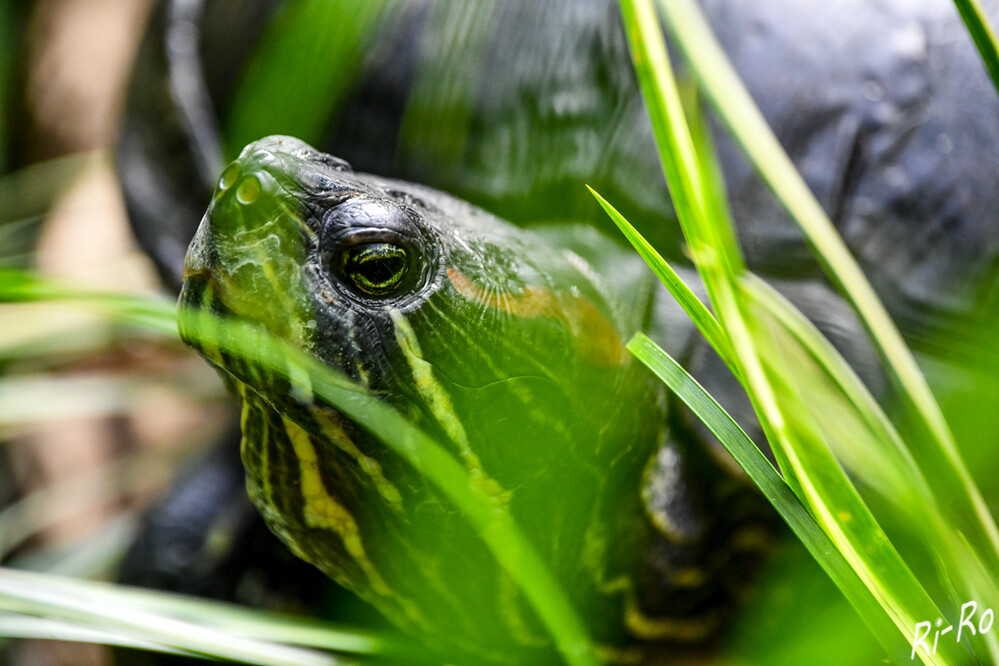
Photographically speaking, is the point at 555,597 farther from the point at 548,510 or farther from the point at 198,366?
the point at 198,366

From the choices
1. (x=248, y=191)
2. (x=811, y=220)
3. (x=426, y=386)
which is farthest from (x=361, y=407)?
(x=811, y=220)

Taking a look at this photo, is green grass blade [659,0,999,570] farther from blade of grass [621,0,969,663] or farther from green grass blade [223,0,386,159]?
green grass blade [223,0,386,159]

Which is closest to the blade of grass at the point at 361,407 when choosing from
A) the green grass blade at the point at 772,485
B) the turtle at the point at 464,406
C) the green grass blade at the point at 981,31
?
the turtle at the point at 464,406

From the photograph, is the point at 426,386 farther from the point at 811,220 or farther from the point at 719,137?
the point at 719,137

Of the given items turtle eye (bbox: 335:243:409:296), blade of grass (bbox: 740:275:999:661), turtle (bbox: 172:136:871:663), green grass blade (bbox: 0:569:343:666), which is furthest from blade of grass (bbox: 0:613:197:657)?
blade of grass (bbox: 740:275:999:661)

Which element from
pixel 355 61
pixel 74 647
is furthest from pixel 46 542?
pixel 355 61
